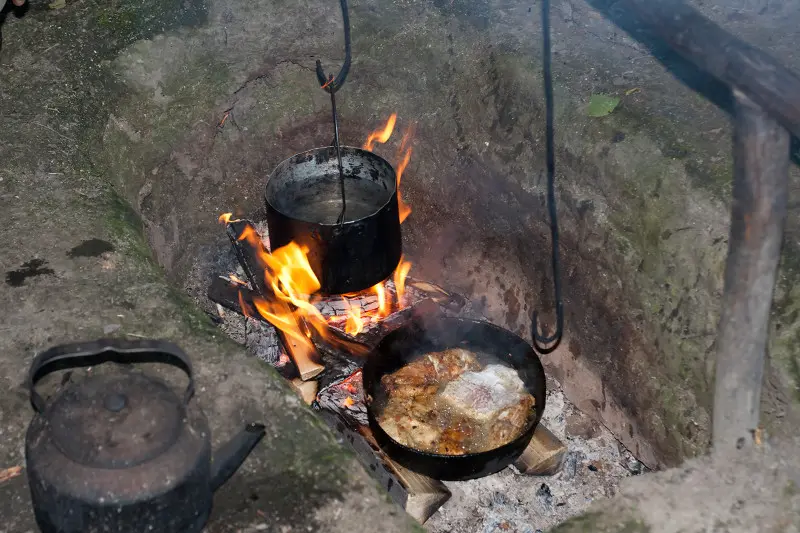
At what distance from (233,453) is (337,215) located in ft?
7.55

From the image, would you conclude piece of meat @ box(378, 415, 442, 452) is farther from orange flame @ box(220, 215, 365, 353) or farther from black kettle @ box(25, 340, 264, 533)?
black kettle @ box(25, 340, 264, 533)

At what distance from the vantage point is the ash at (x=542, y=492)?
3613 mm

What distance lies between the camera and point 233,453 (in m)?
2.25

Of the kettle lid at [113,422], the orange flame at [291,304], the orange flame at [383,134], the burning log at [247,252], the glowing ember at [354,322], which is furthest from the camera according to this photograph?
the orange flame at [383,134]

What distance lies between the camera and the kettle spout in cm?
218

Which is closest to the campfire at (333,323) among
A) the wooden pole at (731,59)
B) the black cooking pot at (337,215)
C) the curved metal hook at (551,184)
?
the black cooking pot at (337,215)

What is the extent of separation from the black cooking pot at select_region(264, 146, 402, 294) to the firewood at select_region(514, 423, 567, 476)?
1.31 meters

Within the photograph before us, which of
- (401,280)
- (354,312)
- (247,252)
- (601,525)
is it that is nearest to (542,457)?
(601,525)

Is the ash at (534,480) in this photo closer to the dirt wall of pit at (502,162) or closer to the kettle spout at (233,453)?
the dirt wall of pit at (502,162)

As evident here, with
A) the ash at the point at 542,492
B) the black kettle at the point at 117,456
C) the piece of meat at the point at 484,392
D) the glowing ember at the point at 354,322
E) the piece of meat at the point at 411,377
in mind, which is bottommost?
the ash at the point at 542,492

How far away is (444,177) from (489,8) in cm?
126

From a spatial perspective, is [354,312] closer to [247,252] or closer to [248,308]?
[248,308]

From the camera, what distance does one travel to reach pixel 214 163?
500 cm

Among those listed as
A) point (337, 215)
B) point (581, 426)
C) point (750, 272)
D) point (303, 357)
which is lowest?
point (581, 426)
